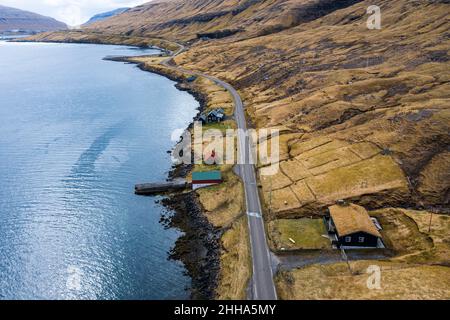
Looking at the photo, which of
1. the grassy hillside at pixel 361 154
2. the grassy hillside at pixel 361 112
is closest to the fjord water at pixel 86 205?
the grassy hillside at pixel 361 154

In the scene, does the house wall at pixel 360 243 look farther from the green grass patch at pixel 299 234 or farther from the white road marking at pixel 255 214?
the white road marking at pixel 255 214

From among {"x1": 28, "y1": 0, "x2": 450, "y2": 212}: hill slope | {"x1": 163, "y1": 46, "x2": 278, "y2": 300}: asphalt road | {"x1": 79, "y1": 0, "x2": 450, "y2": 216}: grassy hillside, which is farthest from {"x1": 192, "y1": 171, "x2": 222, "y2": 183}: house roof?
{"x1": 28, "y1": 0, "x2": 450, "y2": 212}: hill slope

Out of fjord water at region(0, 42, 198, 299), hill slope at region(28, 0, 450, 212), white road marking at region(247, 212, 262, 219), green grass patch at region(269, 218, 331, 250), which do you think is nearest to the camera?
green grass patch at region(269, 218, 331, 250)

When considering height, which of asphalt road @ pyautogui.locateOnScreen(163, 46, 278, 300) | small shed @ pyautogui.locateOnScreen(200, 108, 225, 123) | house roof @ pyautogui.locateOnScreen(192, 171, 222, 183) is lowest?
asphalt road @ pyautogui.locateOnScreen(163, 46, 278, 300)

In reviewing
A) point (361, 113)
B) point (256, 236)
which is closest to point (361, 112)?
point (361, 113)

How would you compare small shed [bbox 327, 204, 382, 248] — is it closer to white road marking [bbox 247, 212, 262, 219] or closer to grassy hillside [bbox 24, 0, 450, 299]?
grassy hillside [bbox 24, 0, 450, 299]

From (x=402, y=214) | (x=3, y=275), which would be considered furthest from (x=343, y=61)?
(x=3, y=275)

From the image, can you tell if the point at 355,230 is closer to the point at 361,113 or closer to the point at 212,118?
the point at 361,113

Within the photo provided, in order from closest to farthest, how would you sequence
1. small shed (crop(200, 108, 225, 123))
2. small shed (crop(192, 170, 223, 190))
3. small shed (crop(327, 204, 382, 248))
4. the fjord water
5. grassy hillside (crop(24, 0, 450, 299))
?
grassy hillside (crop(24, 0, 450, 299)), small shed (crop(327, 204, 382, 248)), the fjord water, small shed (crop(192, 170, 223, 190)), small shed (crop(200, 108, 225, 123))

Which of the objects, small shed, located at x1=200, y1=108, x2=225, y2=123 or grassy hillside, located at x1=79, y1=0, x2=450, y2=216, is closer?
grassy hillside, located at x1=79, y1=0, x2=450, y2=216
